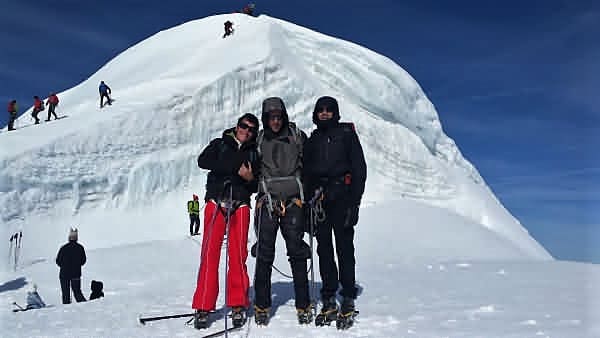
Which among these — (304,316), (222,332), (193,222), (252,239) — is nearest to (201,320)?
(222,332)

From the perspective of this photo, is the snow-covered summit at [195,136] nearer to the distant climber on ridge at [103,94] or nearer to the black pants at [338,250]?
the distant climber on ridge at [103,94]

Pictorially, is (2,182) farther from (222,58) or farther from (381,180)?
(381,180)

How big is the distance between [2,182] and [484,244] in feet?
45.5

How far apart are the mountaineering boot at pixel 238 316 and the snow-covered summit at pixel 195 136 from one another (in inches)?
364

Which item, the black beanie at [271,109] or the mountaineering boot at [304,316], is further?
the black beanie at [271,109]

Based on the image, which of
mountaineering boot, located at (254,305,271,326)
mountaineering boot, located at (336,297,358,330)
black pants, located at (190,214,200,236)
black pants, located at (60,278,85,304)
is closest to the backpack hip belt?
mountaineering boot, located at (254,305,271,326)

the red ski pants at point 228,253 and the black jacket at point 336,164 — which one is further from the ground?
the black jacket at point 336,164

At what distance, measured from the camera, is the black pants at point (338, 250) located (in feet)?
13.3

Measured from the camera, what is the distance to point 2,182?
1332cm

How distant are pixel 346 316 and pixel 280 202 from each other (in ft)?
3.62

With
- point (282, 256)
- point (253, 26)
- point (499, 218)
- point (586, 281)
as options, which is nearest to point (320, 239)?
point (586, 281)

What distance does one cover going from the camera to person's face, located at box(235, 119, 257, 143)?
13.3 feet

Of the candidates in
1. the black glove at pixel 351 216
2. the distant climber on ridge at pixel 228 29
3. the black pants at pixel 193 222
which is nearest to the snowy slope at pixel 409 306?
the black glove at pixel 351 216

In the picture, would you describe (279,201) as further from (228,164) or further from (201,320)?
(201,320)
